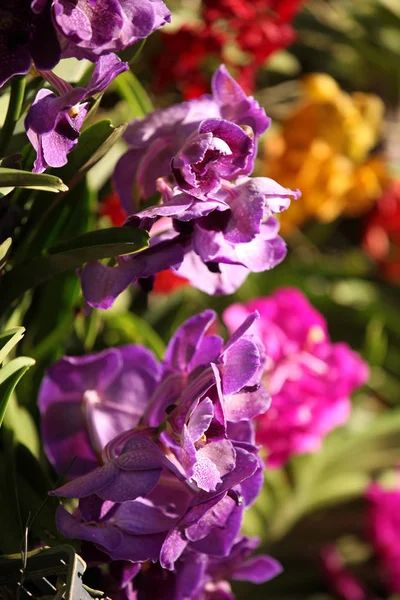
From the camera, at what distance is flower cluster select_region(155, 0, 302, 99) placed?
0.69 m

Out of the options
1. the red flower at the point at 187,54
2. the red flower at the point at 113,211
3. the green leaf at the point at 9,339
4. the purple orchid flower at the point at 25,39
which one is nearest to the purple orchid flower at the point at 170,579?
the green leaf at the point at 9,339

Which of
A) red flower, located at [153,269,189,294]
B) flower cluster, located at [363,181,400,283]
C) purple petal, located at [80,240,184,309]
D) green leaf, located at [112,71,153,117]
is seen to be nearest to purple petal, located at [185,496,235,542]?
purple petal, located at [80,240,184,309]

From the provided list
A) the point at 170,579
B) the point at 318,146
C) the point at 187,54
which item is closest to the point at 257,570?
the point at 170,579

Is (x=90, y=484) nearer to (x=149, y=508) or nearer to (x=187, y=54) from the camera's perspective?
(x=149, y=508)

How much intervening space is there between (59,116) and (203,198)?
0.21 feet

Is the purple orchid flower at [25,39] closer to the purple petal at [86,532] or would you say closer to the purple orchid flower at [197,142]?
the purple orchid flower at [197,142]

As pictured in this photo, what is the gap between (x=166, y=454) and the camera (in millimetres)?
335

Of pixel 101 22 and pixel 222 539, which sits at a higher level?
pixel 101 22

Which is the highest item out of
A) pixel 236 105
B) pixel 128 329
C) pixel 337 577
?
pixel 236 105

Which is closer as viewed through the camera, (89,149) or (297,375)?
(89,149)

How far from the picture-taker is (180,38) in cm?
69

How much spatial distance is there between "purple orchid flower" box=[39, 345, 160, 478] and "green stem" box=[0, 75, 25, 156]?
116 mm

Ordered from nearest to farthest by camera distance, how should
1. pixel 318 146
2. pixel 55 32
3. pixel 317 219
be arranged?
1. pixel 55 32
2. pixel 318 146
3. pixel 317 219

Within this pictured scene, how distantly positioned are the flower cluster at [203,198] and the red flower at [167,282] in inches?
12.5
